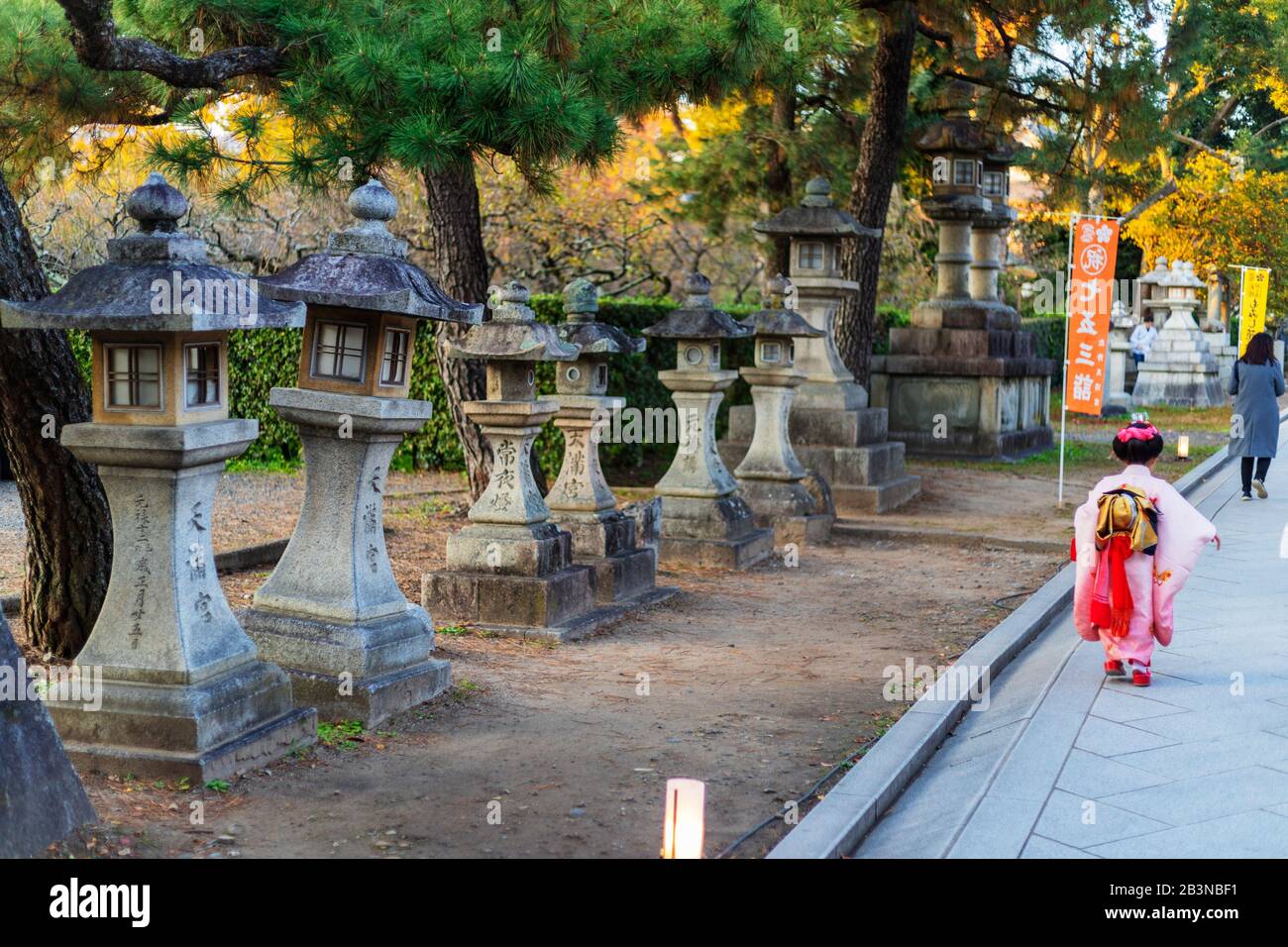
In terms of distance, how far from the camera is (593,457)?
9281 millimetres

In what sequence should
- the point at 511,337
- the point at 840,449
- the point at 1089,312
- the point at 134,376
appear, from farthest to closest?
the point at 1089,312
the point at 840,449
the point at 511,337
the point at 134,376

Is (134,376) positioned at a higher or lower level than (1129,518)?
higher

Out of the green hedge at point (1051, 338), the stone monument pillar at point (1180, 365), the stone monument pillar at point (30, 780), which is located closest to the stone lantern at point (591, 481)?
the stone monument pillar at point (30, 780)

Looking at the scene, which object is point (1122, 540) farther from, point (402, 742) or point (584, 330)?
point (584, 330)

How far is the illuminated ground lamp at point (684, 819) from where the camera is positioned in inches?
155

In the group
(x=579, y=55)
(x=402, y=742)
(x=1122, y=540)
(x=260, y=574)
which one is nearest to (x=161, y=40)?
(x=579, y=55)

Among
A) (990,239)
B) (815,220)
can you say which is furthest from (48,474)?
(990,239)

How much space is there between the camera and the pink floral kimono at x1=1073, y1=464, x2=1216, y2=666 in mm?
6590

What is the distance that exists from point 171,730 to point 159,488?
90cm

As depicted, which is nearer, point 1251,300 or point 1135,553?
point 1135,553

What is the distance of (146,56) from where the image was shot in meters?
6.96

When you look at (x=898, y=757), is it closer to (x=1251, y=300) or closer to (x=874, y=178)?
(x=874, y=178)

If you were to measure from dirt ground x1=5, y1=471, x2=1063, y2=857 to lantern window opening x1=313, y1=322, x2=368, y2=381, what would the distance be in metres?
1.57

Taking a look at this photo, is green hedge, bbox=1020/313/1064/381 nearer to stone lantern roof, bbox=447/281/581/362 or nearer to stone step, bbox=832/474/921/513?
stone step, bbox=832/474/921/513
